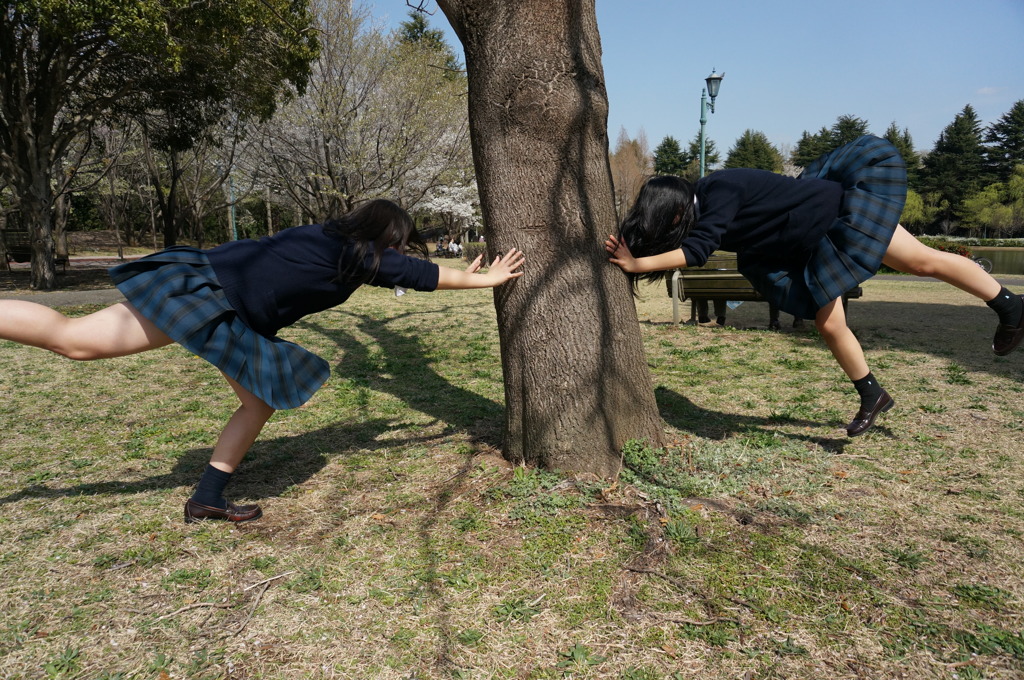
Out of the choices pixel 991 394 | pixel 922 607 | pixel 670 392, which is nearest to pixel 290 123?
pixel 670 392

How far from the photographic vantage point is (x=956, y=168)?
52562 millimetres

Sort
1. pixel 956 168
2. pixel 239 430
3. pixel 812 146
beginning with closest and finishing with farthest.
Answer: pixel 239 430 < pixel 956 168 < pixel 812 146

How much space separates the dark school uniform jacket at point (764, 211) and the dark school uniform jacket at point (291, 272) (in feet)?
4.41

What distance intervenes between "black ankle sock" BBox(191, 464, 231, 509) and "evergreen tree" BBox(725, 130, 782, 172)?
2896 inches

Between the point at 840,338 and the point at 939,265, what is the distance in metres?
0.57

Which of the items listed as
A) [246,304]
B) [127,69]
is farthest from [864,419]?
[127,69]

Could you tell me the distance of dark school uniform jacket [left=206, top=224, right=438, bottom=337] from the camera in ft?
9.09

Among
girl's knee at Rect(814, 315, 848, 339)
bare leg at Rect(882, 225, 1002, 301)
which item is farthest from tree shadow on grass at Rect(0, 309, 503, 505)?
bare leg at Rect(882, 225, 1002, 301)

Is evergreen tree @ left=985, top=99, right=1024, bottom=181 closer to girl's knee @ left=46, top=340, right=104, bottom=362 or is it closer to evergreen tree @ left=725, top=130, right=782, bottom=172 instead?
evergreen tree @ left=725, top=130, right=782, bottom=172

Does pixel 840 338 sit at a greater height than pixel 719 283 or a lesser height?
lesser

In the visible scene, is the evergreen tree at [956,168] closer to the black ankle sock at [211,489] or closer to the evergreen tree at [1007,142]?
the evergreen tree at [1007,142]

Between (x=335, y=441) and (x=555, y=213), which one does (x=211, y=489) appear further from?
(x=555, y=213)

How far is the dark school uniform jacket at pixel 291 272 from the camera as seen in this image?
2.77m

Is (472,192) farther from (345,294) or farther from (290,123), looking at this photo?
(345,294)
